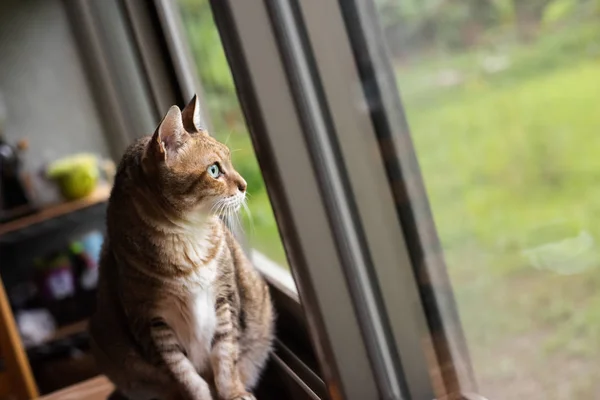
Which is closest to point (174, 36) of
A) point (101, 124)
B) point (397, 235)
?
point (397, 235)

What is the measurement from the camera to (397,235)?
1.13 m

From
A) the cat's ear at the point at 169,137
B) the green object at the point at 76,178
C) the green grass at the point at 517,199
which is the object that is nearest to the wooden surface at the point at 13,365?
the green object at the point at 76,178

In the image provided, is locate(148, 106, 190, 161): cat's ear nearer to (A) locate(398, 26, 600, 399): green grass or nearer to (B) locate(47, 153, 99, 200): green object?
(A) locate(398, 26, 600, 399): green grass

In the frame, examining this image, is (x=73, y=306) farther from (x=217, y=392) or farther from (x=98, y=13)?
(x=217, y=392)

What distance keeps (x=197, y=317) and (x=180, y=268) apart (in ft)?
0.31

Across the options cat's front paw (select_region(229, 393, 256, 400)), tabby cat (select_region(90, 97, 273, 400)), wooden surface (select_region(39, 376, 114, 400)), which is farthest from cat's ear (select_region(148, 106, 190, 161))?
wooden surface (select_region(39, 376, 114, 400))

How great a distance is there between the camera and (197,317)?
118 centimetres

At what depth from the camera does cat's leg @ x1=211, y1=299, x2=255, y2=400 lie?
Result: 3.95ft

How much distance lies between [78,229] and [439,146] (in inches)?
79.5

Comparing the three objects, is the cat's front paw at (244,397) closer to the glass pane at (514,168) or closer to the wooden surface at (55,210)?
the glass pane at (514,168)

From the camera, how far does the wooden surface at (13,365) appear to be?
7.66ft

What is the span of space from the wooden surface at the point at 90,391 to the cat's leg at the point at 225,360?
472mm

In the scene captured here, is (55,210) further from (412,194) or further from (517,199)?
(517,199)

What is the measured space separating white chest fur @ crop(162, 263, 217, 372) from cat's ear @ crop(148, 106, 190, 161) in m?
0.20
